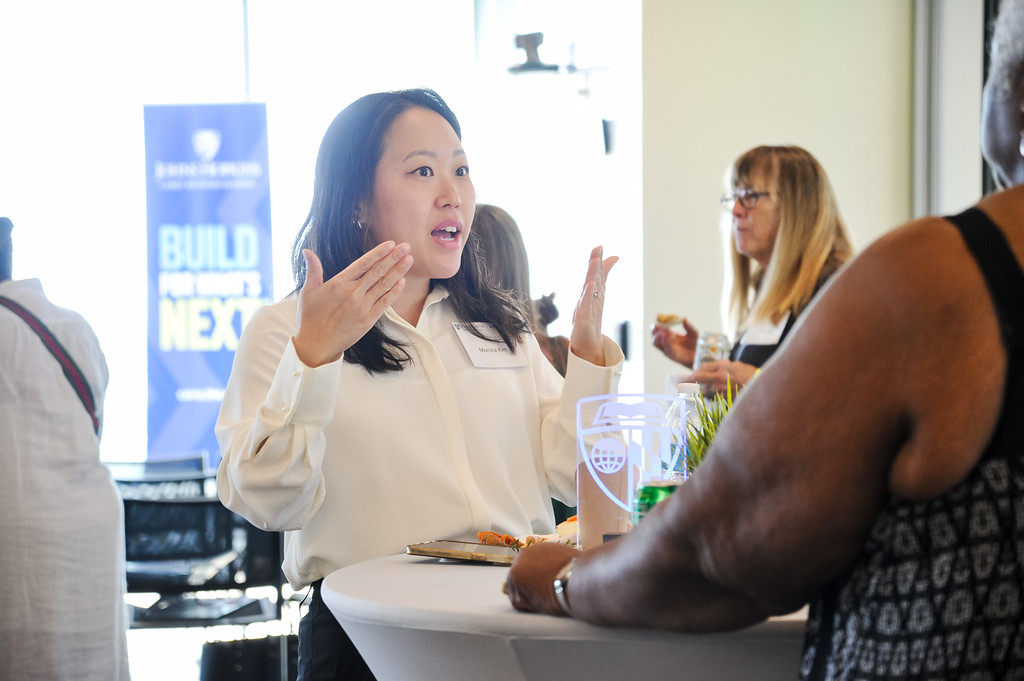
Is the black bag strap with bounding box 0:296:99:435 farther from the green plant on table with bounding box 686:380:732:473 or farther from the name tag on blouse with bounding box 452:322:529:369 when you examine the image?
the green plant on table with bounding box 686:380:732:473

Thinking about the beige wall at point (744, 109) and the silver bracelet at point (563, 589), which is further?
the beige wall at point (744, 109)

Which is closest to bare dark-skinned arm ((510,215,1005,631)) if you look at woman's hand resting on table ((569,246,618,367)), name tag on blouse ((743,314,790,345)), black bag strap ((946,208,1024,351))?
black bag strap ((946,208,1024,351))

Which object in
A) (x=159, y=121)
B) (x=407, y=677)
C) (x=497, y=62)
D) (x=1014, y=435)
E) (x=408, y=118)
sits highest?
(x=497, y=62)

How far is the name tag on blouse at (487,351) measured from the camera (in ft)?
6.30

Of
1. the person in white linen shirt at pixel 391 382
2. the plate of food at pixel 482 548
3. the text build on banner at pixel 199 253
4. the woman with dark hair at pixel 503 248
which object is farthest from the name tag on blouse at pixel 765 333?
the text build on banner at pixel 199 253

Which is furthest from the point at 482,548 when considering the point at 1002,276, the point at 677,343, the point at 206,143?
the point at 206,143

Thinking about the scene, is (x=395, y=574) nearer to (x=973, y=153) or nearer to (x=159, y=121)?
(x=973, y=153)

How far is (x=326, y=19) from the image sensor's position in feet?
19.9

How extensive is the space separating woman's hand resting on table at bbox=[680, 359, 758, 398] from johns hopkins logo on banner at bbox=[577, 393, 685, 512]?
1228mm

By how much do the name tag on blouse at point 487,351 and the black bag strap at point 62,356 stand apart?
139 centimetres

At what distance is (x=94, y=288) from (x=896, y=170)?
4.63 m

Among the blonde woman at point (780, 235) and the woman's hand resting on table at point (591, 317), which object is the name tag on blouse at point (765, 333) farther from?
the woman's hand resting on table at point (591, 317)

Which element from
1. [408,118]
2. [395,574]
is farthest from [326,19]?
[395,574]

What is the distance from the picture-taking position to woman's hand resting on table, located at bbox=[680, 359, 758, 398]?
2619 millimetres
